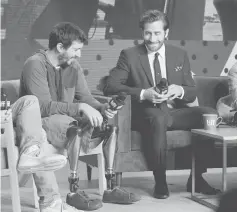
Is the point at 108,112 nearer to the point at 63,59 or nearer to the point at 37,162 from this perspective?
the point at 63,59

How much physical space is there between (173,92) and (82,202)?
0.95m

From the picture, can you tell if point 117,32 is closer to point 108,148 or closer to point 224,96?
point 224,96

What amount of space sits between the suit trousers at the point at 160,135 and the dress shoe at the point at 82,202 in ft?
1.69

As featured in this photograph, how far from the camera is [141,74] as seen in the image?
3.29 m

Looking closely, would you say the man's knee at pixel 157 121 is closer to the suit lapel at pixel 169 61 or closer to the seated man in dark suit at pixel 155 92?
the seated man in dark suit at pixel 155 92

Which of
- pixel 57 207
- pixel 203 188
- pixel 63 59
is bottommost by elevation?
pixel 203 188

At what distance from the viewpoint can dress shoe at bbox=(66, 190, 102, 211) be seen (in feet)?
8.70

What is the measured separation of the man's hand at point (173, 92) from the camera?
3114mm

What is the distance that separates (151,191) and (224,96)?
0.98m

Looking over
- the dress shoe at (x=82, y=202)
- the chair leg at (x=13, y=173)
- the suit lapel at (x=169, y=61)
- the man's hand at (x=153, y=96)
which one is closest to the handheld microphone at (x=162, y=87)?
the man's hand at (x=153, y=96)

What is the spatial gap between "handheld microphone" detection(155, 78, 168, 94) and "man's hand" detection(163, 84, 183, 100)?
0.12 ft

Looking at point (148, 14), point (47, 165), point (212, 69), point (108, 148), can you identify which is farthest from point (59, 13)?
point (47, 165)

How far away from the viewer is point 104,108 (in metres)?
2.85

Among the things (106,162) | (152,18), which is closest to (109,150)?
(106,162)
